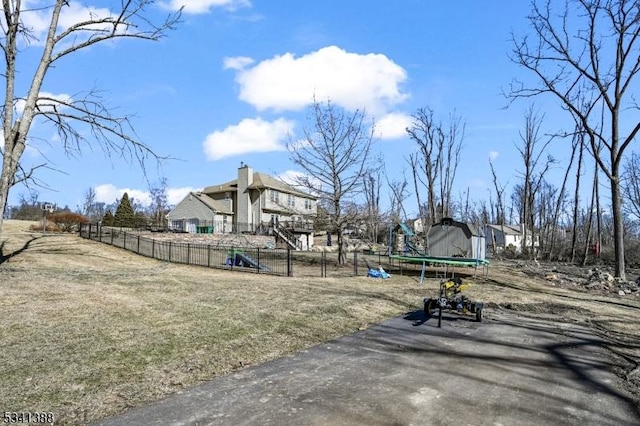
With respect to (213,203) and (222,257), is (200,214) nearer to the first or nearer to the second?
(213,203)

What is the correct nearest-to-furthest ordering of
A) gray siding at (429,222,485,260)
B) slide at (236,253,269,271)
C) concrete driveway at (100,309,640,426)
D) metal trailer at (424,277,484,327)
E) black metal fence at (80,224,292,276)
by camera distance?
concrete driveway at (100,309,640,426) → metal trailer at (424,277,484,327) → slide at (236,253,269,271) → gray siding at (429,222,485,260) → black metal fence at (80,224,292,276)

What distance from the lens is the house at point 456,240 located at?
22.1 meters

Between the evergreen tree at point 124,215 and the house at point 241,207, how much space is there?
5.17 m

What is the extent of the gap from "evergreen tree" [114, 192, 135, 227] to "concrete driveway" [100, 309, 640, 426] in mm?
47464

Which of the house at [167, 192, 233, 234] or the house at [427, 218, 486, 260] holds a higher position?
the house at [167, 192, 233, 234]

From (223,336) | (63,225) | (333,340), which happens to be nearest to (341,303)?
(333,340)

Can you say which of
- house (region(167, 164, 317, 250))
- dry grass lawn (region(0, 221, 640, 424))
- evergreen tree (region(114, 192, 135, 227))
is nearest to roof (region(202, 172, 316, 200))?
house (region(167, 164, 317, 250))

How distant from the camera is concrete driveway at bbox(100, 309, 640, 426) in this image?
4.27 meters

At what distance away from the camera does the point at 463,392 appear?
5027 millimetres

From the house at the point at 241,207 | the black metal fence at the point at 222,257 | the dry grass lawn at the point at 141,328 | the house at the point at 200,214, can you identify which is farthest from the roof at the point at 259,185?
the dry grass lawn at the point at 141,328

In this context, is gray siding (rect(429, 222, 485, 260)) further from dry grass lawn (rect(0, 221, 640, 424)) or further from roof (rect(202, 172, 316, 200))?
roof (rect(202, 172, 316, 200))

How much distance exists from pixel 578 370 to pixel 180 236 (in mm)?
33174

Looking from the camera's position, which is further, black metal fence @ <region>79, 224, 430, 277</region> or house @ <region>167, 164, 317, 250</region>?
house @ <region>167, 164, 317, 250</region>

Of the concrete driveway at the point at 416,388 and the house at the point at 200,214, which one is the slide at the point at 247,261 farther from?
the house at the point at 200,214
